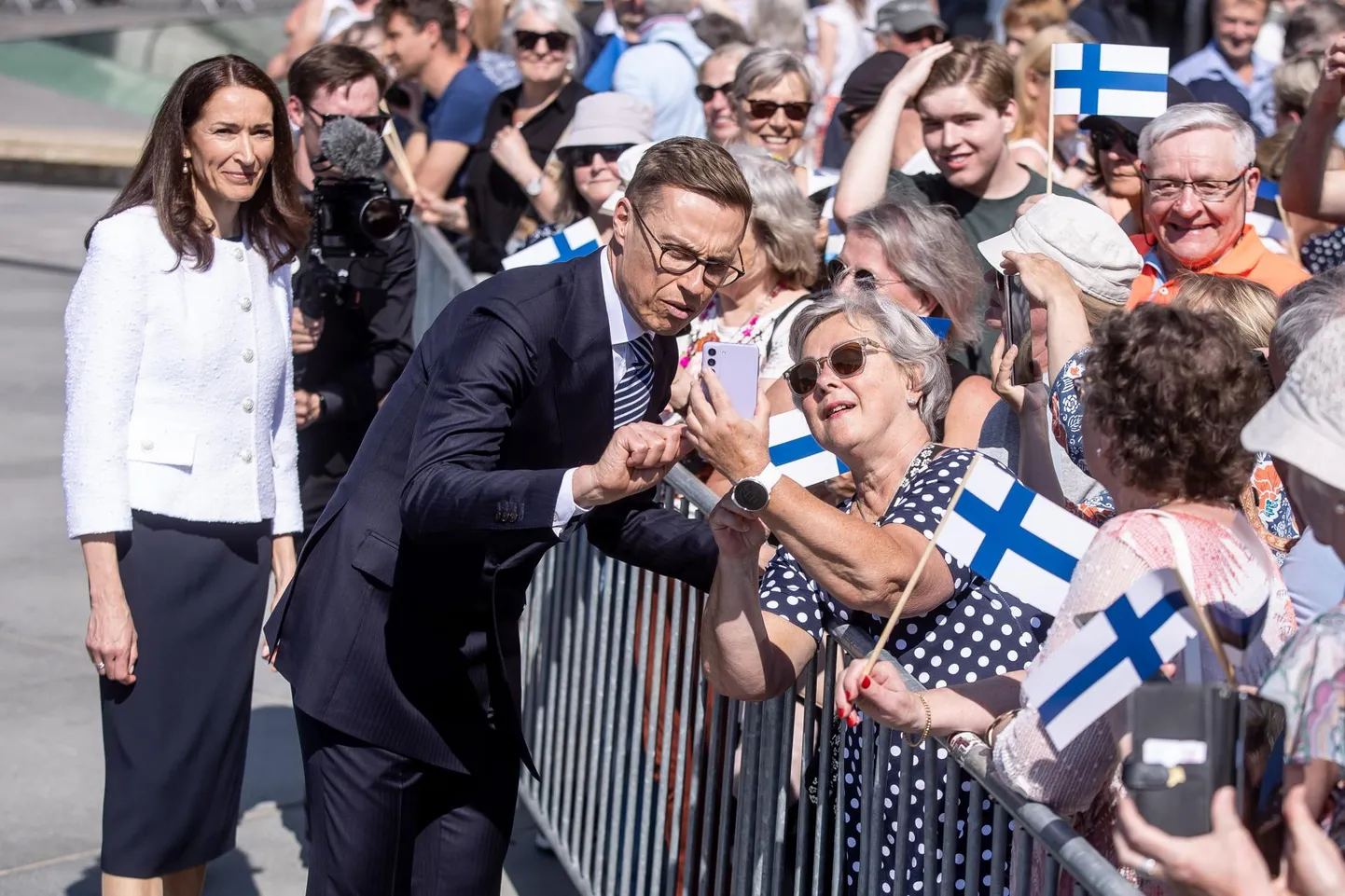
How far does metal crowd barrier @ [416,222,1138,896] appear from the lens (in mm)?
2465

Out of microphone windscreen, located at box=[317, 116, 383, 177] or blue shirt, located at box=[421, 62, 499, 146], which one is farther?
blue shirt, located at box=[421, 62, 499, 146]

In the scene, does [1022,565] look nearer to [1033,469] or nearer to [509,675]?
[1033,469]

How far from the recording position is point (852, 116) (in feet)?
21.5

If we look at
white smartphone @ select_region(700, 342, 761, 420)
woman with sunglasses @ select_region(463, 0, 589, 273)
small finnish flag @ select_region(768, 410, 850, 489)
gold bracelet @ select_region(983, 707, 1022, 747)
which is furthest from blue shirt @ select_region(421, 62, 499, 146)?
gold bracelet @ select_region(983, 707, 1022, 747)

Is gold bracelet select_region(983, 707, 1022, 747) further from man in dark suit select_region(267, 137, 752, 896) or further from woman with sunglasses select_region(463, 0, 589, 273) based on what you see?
woman with sunglasses select_region(463, 0, 589, 273)

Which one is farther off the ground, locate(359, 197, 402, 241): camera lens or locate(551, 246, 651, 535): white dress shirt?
locate(551, 246, 651, 535): white dress shirt

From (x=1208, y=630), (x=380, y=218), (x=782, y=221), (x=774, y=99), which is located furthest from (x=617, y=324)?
(x=774, y=99)

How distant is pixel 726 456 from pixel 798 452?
2.96ft

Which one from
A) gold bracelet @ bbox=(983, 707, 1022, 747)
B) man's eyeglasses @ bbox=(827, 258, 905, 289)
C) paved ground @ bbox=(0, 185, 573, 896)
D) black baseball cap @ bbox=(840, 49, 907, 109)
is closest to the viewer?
gold bracelet @ bbox=(983, 707, 1022, 747)

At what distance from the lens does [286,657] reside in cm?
329

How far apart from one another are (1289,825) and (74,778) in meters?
4.25

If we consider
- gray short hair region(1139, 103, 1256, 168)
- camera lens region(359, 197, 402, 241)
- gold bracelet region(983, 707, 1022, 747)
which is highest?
gray short hair region(1139, 103, 1256, 168)

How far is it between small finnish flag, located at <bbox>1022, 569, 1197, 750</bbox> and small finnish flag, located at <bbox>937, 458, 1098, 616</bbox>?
1.38 ft

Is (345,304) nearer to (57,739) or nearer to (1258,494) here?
(57,739)
